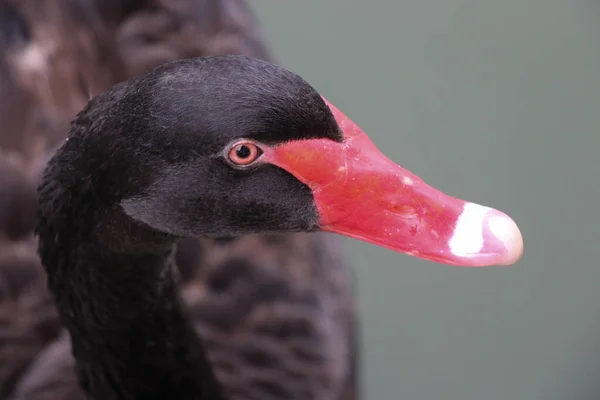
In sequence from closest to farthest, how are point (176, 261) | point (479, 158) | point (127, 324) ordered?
point (127, 324), point (176, 261), point (479, 158)

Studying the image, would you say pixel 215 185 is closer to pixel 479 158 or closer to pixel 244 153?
pixel 244 153

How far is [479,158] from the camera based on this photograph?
325cm

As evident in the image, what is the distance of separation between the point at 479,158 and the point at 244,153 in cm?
223

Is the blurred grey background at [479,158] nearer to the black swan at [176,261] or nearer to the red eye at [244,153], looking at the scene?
the black swan at [176,261]

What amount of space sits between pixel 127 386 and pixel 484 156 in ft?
6.71

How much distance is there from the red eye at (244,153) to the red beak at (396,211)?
0.07 metres

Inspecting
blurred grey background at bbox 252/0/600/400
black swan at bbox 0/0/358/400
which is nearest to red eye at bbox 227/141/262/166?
black swan at bbox 0/0/358/400

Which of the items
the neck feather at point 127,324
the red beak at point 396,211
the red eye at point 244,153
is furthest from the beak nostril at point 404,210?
the neck feather at point 127,324

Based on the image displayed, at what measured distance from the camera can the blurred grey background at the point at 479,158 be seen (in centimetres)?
301

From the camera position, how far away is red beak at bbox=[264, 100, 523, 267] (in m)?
1.26

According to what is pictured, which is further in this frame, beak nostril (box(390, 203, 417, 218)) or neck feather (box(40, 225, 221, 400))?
neck feather (box(40, 225, 221, 400))

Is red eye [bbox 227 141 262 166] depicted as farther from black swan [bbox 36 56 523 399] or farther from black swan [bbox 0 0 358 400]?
black swan [bbox 0 0 358 400]

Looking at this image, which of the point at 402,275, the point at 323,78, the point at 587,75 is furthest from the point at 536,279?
the point at 323,78

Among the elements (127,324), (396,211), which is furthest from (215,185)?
(127,324)
